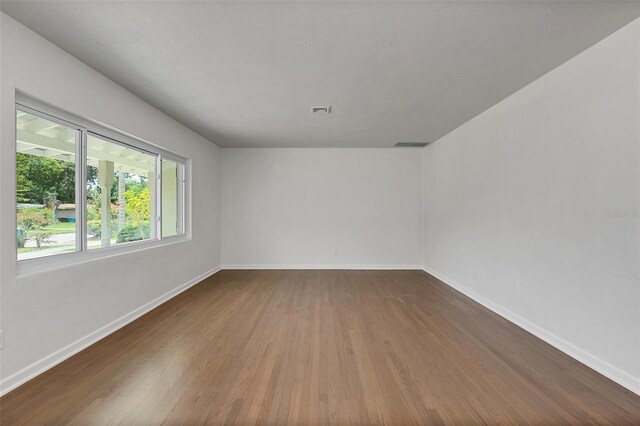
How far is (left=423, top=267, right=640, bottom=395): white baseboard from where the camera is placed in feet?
6.21

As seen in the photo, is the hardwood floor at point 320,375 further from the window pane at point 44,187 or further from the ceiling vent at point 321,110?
the ceiling vent at point 321,110

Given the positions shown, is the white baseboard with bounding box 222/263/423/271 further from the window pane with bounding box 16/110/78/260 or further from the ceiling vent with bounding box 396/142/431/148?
the window pane with bounding box 16/110/78/260

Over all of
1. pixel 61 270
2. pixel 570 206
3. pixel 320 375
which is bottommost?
pixel 320 375

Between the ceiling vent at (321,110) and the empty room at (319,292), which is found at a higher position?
the ceiling vent at (321,110)

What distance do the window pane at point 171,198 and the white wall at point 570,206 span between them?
4499 millimetres

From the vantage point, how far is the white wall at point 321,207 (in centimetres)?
571

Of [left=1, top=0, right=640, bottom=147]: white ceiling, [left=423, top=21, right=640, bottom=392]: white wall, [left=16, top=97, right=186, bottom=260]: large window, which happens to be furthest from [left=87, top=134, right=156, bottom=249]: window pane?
[left=423, top=21, right=640, bottom=392]: white wall

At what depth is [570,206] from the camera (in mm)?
2367

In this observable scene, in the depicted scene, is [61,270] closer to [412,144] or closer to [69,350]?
[69,350]

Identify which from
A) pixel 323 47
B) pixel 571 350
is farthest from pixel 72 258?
pixel 571 350

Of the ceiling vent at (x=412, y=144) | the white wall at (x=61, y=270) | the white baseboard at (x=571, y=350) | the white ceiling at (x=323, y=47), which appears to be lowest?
the white baseboard at (x=571, y=350)

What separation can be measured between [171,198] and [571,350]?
5.05m

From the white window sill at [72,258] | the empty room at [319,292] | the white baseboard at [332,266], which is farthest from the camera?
the white baseboard at [332,266]

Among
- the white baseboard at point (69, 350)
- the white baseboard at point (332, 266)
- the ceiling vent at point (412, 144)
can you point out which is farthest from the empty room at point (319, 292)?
the white baseboard at point (332, 266)
